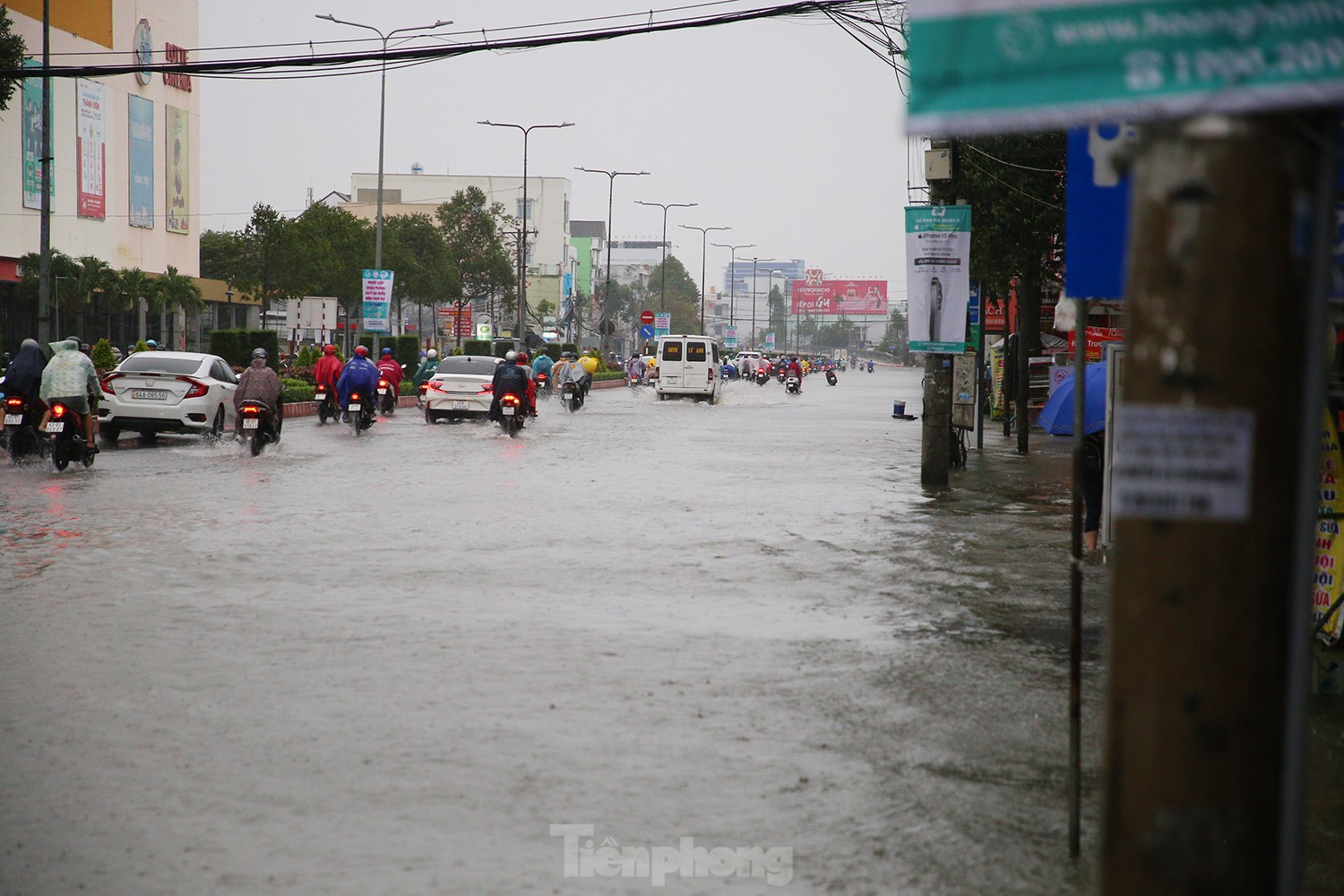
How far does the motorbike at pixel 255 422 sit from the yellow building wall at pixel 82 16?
4558 cm

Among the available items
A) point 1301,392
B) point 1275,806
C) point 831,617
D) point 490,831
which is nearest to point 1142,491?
point 1301,392

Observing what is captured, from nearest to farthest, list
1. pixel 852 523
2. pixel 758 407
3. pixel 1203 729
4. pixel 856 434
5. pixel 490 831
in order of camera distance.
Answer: pixel 1203 729 < pixel 490 831 < pixel 852 523 < pixel 856 434 < pixel 758 407

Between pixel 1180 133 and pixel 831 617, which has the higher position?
pixel 1180 133

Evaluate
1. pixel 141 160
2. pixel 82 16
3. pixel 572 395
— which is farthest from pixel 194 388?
pixel 141 160

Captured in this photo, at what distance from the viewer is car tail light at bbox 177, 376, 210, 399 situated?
22.4m

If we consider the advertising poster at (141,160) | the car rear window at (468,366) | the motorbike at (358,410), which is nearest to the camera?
the motorbike at (358,410)

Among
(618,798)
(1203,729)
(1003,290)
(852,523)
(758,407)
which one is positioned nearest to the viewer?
(1203,729)

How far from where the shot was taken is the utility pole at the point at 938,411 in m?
18.2

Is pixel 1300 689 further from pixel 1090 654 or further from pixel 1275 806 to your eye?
pixel 1090 654

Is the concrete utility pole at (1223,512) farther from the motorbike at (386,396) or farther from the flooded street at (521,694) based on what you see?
the motorbike at (386,396)

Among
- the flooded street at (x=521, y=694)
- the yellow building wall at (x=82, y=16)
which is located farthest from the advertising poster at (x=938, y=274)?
the yellow building wall at (x=82, y=16)

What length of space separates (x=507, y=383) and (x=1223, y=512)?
25696 millimetres

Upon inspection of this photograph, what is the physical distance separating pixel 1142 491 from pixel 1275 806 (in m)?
0.54

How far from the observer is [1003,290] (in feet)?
88.6
